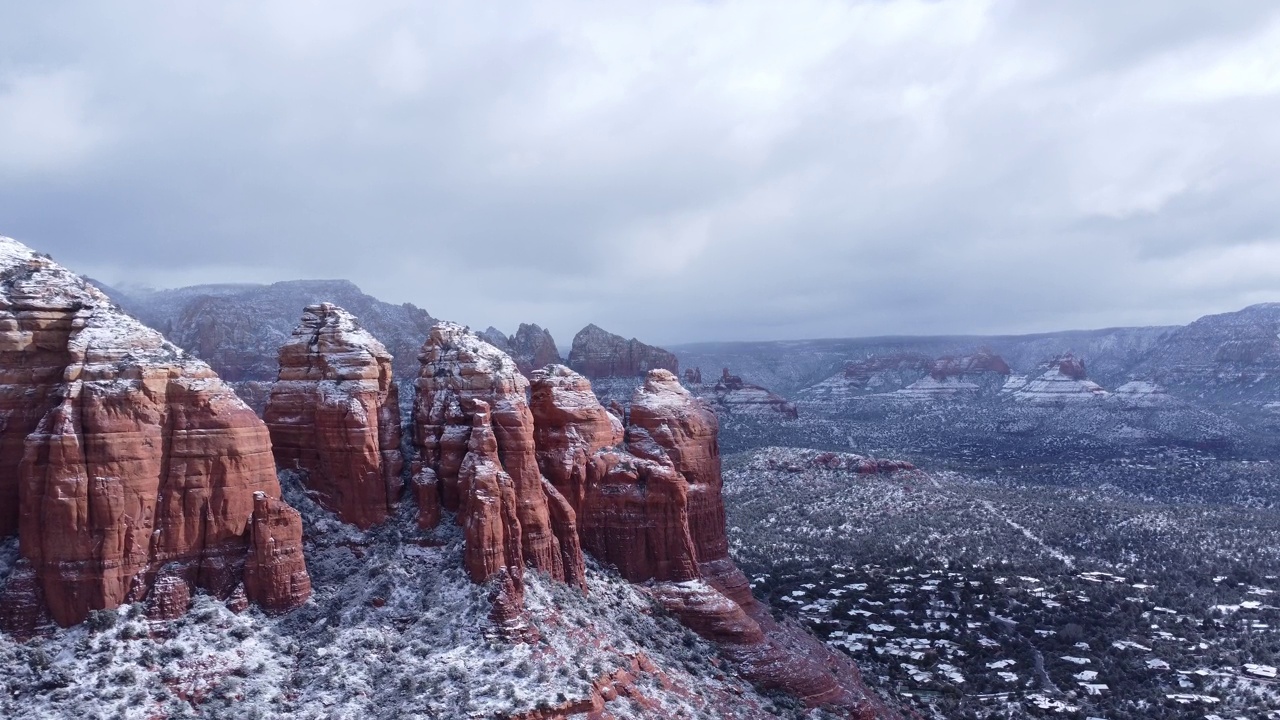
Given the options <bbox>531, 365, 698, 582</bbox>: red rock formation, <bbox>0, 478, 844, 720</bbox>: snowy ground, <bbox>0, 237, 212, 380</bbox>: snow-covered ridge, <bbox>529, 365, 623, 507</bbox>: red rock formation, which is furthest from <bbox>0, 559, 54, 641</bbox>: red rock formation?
<bbox>531, 365, 698, 582</bbox>: red rock formation

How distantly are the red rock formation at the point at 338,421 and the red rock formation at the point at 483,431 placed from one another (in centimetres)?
210

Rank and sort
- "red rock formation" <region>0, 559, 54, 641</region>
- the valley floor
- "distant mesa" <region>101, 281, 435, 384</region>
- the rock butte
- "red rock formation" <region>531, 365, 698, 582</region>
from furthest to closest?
"distant mesa" <region>101, 281, 435, 384</region>
the valley floor
"red rock formation" <region>531, 365, 698, 582</region>
the rock butte
"red rock formation" <region>0, 559, 54, 641</region>

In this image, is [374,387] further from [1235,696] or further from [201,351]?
[201,351]

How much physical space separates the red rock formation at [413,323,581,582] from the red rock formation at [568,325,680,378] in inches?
4954

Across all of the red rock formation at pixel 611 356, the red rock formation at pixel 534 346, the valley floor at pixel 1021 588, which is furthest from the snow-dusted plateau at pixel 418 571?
the red rock formation at pixel 611 356

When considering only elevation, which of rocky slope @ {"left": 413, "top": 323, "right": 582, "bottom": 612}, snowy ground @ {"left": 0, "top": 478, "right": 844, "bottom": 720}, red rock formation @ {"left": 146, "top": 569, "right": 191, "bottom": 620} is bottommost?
snowy ground @ {"left": 0, "top": 478, "right": 844, "bottom": 720}

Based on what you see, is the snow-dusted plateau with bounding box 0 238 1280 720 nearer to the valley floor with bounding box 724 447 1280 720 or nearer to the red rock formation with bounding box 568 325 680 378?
the valley floor with bounding box 724 447 1280 720

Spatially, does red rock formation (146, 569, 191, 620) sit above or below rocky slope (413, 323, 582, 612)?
→ below

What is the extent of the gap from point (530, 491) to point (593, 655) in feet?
26.2

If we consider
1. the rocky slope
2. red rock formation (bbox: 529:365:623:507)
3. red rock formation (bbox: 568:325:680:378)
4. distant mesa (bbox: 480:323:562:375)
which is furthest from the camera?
red rock formation (bbox: 568:325:680:378)

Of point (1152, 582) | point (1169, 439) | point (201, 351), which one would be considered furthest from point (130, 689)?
point (1169, 439)

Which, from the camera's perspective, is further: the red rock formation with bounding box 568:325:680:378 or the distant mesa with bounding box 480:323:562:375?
the red rock formation with bounding box 568:325:680:378

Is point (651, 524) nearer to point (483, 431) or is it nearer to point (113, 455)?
point (483, 431)

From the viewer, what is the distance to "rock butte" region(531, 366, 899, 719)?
155ft
